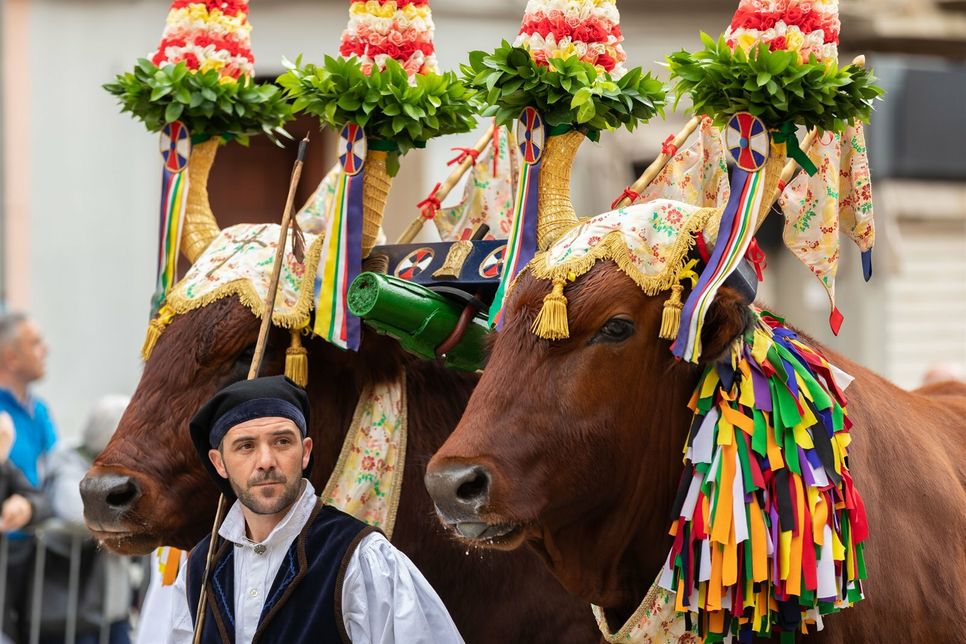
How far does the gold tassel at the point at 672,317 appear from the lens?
362cm

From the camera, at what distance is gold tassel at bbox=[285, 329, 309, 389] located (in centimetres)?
453

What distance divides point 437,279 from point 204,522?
0.96 meters

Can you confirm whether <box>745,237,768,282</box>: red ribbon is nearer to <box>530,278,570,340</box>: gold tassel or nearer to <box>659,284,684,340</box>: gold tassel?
<box>659,284,684,340</box>: gold tassel

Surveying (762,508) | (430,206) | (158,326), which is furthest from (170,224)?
(762,508)

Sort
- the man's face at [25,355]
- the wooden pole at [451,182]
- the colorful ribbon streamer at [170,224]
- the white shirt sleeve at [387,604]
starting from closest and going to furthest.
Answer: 1. the white shirt sleeve at [387,604]
2. the colorful ribbon streamer at [170,224]
3. the wooden pole at [451,182]
4. the man's face at [25,355]

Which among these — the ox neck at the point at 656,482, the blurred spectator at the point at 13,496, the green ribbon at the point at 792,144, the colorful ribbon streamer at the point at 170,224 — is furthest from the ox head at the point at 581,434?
the blurred spectator at the point at 13,496

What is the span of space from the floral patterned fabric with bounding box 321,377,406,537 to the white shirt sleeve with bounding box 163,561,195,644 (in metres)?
Answer: 0.80

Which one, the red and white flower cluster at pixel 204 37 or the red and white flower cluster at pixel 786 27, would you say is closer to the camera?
the red and white flower cluster at pixel 786 27

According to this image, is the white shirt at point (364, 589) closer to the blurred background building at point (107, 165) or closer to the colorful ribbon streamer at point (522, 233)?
the colorful ribbon streamer at point (522, 233)

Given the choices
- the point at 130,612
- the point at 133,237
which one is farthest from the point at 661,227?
the point at 133,237

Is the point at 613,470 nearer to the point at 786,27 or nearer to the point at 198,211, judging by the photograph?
the point at 786,27

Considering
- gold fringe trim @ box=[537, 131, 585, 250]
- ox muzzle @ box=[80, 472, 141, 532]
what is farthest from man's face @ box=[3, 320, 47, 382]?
gold fringe trim @ box=[537, 131, 585, 250]

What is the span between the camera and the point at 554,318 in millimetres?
3656

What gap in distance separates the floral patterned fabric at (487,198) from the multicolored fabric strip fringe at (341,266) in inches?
27.8
